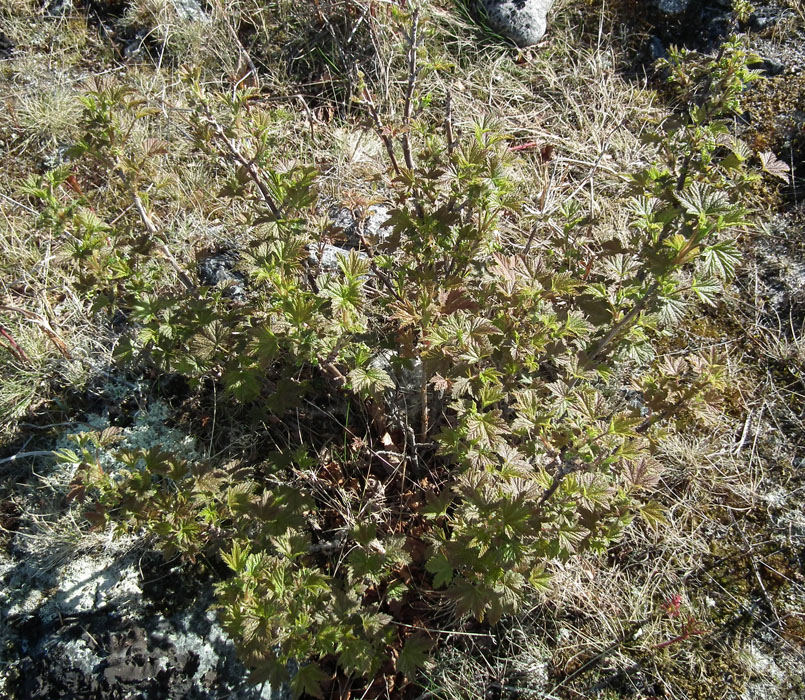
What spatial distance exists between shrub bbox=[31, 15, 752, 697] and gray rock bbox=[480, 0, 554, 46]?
2.00 metres

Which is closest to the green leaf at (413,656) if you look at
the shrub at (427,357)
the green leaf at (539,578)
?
the shrub at (427,357)

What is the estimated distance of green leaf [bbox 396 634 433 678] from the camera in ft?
6.50

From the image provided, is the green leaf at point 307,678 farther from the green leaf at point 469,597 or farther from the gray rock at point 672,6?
the gray rock at point 672,6

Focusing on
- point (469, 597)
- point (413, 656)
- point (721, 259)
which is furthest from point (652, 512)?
point (413, 656)

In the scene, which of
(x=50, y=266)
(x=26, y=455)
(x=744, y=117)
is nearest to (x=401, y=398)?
(x=26, y=455)

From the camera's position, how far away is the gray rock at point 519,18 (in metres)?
3.74

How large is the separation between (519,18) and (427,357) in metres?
2.87

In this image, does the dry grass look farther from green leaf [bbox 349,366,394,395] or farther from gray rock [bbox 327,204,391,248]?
green leaf [bbox 349,366,394,395]

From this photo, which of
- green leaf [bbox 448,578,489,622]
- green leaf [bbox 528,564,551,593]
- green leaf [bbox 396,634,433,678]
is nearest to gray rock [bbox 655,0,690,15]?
green leaf [bbox 528,564,551,593]

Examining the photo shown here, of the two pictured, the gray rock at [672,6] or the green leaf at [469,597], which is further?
the gray rock at [672,6]

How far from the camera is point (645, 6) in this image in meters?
3.73

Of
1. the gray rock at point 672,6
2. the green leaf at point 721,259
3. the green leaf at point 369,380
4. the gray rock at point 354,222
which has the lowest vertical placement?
the green leaf at point 369,380

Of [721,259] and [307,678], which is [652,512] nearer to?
[721,259]

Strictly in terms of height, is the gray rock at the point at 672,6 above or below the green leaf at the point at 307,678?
above
